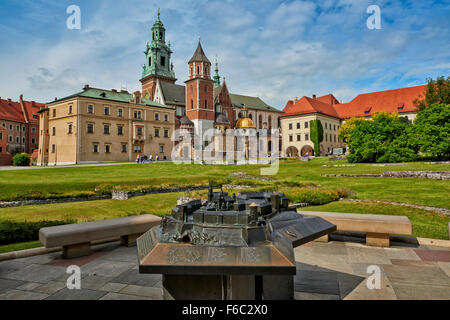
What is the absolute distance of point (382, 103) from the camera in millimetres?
64938

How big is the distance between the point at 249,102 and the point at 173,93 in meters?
22.2

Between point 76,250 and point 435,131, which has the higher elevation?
point 435,131

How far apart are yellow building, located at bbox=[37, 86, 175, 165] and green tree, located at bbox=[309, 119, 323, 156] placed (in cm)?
3185

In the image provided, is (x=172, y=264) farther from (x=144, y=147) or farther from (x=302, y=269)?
(x=144, y=147)

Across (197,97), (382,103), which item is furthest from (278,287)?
(382,103)

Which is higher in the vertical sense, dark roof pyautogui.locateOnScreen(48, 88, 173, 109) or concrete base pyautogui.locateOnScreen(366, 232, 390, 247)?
dark roof pyautogui.locateOnScreen(48, 88, 173, 109)

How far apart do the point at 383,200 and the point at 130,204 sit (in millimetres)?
12190

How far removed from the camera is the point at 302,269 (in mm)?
5355

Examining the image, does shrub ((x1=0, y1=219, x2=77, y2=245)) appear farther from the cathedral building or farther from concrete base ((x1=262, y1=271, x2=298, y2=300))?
the cathedral building

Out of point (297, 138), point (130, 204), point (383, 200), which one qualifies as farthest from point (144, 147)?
point (383, 200)

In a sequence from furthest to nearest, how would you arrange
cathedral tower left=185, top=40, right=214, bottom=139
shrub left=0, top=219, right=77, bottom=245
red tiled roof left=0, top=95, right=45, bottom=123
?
cathedral tower left=185, top=40, right=214, bottom=139 → red tiled roof left=0, top=95, right=45, bottom=123 → shrub left=0, top=219, right=77, bottom=245

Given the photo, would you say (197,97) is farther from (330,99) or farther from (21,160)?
(330,99)

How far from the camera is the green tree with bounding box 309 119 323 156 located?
Answer: 61375mm

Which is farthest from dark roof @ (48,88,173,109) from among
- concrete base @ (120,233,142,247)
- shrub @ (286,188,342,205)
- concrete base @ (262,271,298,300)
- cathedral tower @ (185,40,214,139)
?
concrete base @ (262,271,298,300)
